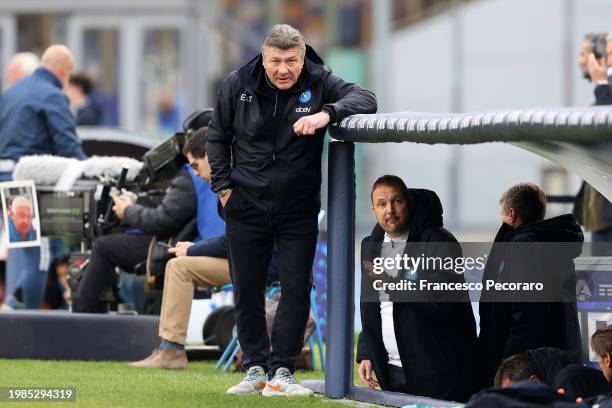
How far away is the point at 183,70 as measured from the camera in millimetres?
19031

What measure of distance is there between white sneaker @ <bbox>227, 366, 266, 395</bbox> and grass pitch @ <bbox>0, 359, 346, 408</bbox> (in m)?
0.08

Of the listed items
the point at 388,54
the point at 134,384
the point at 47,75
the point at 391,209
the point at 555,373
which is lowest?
the point at 134,384

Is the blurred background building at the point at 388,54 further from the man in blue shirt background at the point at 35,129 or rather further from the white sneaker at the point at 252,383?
the white sneaker at the point at 252,383

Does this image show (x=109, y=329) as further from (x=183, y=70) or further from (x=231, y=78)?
(x=183, y=70)

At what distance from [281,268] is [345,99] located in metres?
0.86

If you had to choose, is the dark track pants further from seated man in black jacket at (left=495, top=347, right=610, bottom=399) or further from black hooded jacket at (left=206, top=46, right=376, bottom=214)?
seated man in black jacket at (left=495, top=347, right=610, bottom=399)

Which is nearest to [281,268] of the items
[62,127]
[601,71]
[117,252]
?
[117,252]

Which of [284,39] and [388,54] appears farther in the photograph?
[388,54]

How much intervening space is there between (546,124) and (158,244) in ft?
13.8

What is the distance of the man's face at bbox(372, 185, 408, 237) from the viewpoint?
7.16m

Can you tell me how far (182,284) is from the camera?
9242 mm

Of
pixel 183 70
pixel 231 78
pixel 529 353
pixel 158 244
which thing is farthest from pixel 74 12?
pixel 529 353

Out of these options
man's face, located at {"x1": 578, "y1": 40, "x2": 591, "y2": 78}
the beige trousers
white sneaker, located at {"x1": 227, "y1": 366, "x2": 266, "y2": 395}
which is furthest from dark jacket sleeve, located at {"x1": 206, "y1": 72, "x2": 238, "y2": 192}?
man's face, located at {"x1": 578, "y1": 40, "x2": 591, "y2": 78}

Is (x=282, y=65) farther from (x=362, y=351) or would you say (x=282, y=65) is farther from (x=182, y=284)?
(x=182, y=284)
